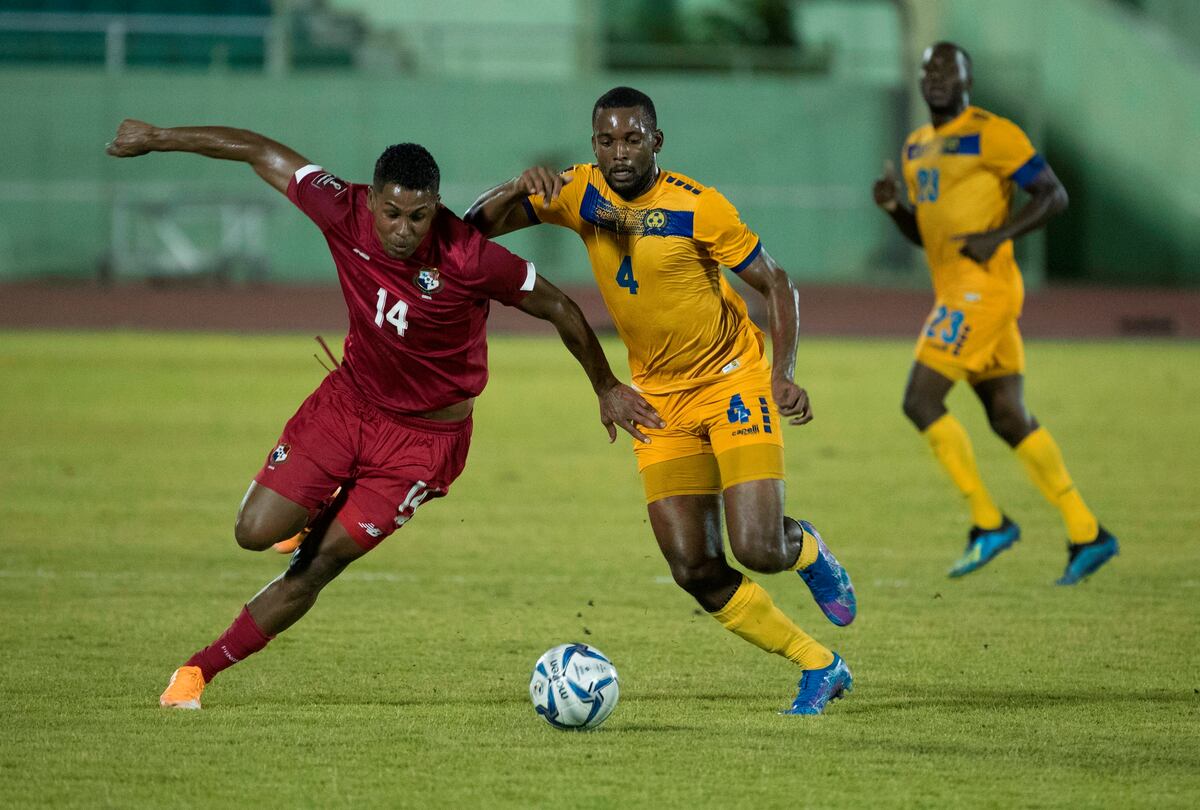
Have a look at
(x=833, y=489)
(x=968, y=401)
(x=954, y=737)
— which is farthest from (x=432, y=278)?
(x=968, y=401)

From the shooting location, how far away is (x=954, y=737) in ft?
19.4

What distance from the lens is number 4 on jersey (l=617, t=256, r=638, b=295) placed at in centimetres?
659

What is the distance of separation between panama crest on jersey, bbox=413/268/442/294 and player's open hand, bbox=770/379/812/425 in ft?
4.07

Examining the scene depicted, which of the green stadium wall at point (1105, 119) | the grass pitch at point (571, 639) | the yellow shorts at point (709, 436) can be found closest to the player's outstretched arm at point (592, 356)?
the yellow shorts at point (709, 436)

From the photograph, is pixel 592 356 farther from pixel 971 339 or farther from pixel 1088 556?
pixel 1088 556

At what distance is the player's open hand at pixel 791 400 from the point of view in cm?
611

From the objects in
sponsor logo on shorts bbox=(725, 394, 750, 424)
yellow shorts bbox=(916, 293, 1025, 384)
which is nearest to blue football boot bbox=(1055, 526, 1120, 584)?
yellow shorts bbox=(916, 293, 1025, 384)

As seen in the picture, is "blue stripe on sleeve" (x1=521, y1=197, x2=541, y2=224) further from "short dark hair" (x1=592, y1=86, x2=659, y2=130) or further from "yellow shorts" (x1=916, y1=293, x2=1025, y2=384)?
"yellow shorts" (x1=916, y1=293, x2=1025, y2=384)

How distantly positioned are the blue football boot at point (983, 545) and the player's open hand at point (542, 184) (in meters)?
3.82

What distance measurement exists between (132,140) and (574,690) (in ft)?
8.63

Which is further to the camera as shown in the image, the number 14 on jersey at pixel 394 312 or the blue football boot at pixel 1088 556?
the blue football boot at pixel 1088 556

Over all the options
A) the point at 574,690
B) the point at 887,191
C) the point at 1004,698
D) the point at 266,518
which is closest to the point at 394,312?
the point at 266,518

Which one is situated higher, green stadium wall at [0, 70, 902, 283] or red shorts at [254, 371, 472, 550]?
red shorts at [254, 371, 472, 550]

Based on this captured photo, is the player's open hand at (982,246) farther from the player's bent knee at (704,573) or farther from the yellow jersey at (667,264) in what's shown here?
the player's bent knee at (704,573)
